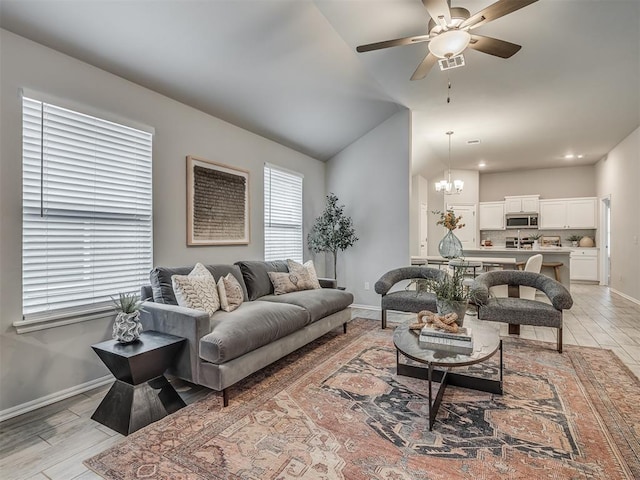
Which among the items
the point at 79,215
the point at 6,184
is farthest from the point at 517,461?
the point at 6,184

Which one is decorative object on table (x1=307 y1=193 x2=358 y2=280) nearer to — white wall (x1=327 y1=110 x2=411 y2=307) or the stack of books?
white wall (x1=327 y1=110 x2=411 y2=307)

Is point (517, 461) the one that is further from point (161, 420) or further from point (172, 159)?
point (172, 159)

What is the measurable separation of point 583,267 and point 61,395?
1029cm

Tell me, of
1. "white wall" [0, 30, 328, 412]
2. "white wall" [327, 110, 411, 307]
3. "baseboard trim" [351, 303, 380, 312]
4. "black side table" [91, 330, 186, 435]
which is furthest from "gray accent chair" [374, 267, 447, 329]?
"black side table" [91, 330, 186, 435]

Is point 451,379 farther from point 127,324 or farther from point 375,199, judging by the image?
point 375,199

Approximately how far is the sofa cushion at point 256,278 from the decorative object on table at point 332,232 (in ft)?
4.82

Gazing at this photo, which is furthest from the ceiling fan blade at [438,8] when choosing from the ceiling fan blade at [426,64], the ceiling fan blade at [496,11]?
the ceiling fan blade at [426,64]

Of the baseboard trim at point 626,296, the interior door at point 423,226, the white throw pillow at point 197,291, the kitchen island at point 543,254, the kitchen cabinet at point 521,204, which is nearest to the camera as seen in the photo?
the white throw pillow at point 197,291

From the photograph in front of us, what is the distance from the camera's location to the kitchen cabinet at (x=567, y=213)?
8398 millimetres

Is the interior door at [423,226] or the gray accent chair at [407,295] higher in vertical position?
the interior door at [423,226]

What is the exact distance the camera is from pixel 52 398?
2465 millimetres

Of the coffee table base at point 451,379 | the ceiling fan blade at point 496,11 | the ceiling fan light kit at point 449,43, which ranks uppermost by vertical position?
the ceiling fan blade at point 496,11

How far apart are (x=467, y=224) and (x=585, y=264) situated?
9.42ft

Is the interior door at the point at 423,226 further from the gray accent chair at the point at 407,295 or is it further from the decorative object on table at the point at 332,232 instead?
the gray accent chair at the point at 407,295
